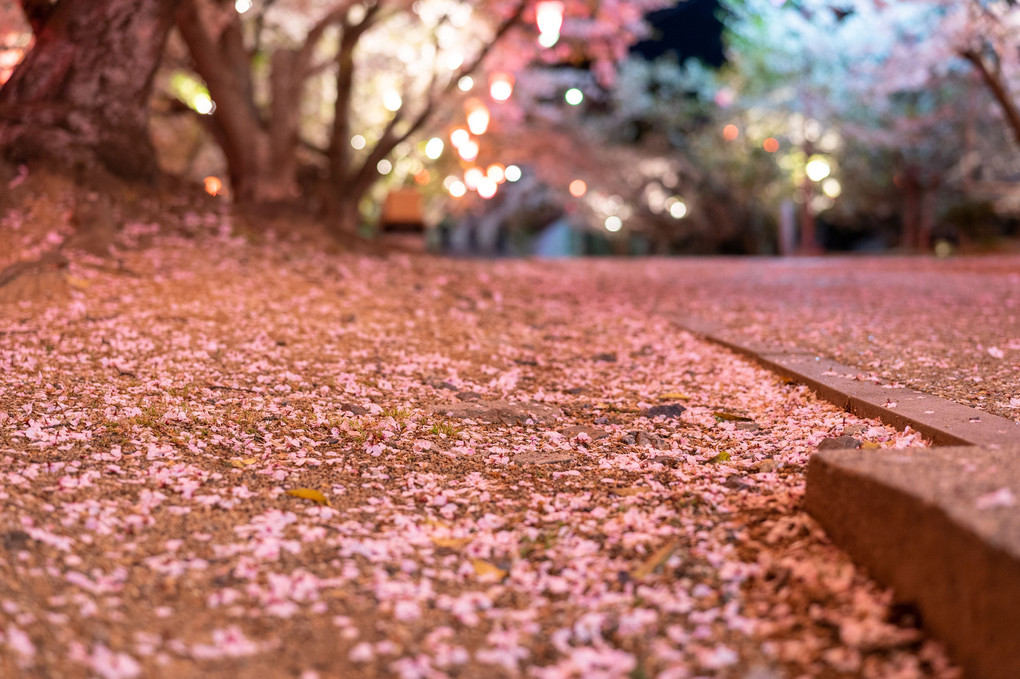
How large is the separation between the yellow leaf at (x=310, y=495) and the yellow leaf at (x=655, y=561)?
4.02 feet

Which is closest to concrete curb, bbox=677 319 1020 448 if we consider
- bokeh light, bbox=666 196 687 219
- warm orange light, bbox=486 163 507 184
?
warm orange light, bbox=486 163 507 184

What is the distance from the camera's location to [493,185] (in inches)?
920

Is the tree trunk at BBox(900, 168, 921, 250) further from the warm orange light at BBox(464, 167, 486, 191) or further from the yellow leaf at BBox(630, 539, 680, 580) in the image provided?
the yellow leaf at BBox(630, 539, 680, 580)

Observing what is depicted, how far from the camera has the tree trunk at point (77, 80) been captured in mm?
7938

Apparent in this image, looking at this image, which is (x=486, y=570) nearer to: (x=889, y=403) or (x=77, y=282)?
(x=889, y=403)

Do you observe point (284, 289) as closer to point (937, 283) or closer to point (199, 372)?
point (199, 372)

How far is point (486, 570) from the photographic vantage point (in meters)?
3.08

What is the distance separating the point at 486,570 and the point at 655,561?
0.56 meters

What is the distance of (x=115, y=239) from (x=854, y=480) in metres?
6.60

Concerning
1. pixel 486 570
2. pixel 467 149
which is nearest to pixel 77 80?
pixel 486 570

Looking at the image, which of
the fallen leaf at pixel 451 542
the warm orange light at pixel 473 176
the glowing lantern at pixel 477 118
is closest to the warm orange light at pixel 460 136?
the glowing lantern at pixel 477 118

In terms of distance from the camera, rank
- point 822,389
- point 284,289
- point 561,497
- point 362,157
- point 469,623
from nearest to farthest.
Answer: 1. point 469,623
2. point 561,497
3. point 822,389
4. point 284,289
5. point 362,157

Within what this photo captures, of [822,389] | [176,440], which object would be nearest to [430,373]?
[176,440]

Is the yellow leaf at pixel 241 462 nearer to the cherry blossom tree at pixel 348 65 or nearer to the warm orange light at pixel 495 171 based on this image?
the cherry blossom tree at pixel 348 65
